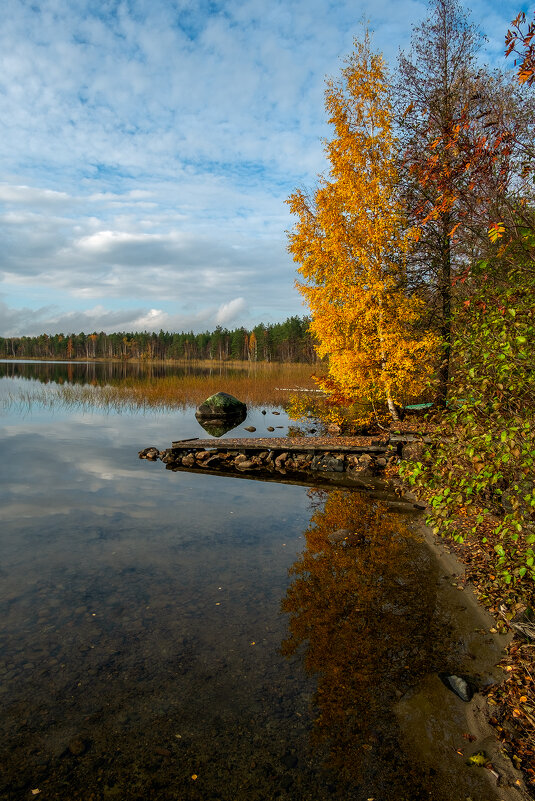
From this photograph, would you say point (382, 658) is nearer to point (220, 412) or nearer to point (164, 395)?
point (220, 412)

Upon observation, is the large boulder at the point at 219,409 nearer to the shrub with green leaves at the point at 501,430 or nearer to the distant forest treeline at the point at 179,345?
the shrub with green leaves at the point at 501,430

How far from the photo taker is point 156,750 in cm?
380

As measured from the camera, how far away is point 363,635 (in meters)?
5.36

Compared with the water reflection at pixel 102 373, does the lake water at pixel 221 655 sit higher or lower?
lower

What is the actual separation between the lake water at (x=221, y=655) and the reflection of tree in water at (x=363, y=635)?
2cm

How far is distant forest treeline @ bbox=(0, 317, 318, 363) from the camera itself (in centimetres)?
10175

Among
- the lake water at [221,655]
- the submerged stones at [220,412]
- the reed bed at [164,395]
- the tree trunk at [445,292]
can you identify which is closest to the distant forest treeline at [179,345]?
the reed bed at [164,395]

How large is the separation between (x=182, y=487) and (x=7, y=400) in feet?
76.4

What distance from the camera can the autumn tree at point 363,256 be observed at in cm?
1509

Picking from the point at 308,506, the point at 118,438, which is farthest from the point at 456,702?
the point at 118,438

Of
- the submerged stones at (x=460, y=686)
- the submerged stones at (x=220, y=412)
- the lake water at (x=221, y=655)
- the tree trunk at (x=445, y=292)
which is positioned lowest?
the lake water at (x=221, y=655)

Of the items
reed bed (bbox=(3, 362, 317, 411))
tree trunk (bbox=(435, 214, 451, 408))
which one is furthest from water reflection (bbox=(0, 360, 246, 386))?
tree trunk (bbox=(435, 214, 451, 408))

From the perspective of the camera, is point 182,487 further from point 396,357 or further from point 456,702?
point 456,702

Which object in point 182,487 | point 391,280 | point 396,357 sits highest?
point 391,280
